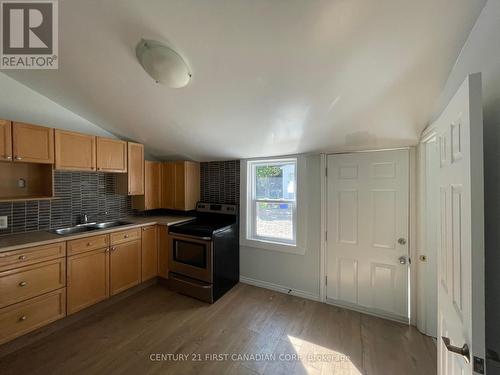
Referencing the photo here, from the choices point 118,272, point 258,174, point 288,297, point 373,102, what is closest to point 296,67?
point 373,102

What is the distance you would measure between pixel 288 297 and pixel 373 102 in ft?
7.67

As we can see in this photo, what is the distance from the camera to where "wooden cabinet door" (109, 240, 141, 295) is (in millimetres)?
2426

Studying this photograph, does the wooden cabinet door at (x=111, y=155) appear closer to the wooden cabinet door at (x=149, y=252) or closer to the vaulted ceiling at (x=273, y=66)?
the vaulted ceiling at (x=273, y=66)

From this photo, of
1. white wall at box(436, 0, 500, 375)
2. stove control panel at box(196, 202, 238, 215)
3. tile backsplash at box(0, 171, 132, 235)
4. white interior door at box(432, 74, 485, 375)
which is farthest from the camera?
stove control panel at box(196, 202, 238, 215)

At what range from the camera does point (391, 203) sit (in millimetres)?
2178

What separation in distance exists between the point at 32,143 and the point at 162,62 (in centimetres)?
169

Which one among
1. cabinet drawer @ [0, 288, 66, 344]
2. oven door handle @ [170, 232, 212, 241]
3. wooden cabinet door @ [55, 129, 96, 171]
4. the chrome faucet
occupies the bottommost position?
cabinet drawer @ [0, 288, 66, 344]

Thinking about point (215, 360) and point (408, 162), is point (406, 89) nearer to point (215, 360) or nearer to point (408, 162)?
point (408, 162)

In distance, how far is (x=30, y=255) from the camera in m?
1.80

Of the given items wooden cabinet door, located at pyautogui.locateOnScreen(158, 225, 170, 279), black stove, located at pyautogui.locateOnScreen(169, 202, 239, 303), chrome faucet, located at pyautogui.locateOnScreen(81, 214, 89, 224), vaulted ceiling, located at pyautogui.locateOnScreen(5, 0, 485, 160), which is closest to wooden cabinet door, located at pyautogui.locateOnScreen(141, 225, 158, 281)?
wooden cabinet door, located at pyautogui.locateOnScreen(158, 225, 170, 279)

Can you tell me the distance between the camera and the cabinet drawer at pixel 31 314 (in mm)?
1673

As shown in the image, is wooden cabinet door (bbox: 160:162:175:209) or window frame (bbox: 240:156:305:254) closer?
window frame (bbox: 240:156:305:254)

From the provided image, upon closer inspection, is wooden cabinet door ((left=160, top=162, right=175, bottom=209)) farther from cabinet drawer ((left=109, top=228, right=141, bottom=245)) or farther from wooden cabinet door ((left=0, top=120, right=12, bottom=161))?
wooden cabinet door ((left=0, top=120, right=12, bottom=161))

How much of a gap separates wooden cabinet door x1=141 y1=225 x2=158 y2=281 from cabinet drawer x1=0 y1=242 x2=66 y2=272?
89 centimetres
